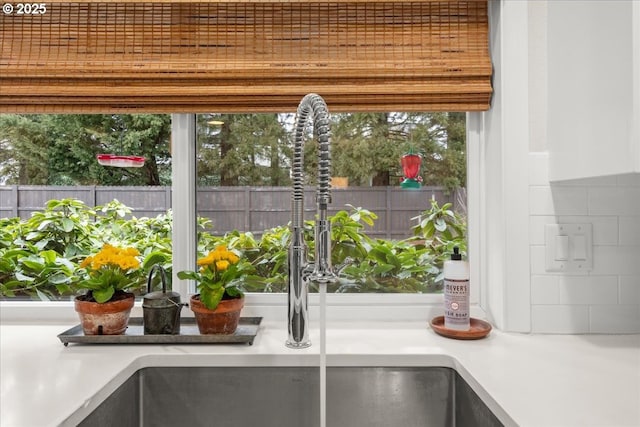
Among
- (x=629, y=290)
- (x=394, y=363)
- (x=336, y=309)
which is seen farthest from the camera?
(x=336, y=309)

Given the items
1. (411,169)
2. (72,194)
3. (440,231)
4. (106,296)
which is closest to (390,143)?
(411,169)

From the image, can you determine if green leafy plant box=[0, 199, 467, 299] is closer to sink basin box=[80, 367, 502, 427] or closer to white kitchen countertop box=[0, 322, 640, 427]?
white kitchen countertop box=[0, 322, 640, 427]

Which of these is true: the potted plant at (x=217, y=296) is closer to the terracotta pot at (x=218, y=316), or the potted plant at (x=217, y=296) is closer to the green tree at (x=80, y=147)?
the terracotta pot at (x=218, y=316)

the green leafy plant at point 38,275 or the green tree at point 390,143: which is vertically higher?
the green tree at point 390,143

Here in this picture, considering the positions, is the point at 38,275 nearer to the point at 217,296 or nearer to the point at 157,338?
the point at 157,338

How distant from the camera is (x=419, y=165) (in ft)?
4.46

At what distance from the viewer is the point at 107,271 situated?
1.12 metres

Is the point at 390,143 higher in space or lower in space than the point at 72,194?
higher

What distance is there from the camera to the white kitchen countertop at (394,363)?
2.50 ft

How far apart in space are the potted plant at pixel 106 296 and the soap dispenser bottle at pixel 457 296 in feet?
2.76

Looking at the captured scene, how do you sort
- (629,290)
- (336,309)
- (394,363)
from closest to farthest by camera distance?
(394,363) < (629,290) < (336,309)

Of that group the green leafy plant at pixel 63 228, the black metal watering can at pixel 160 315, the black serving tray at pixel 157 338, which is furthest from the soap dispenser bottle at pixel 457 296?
the green leafy plant at pixel 63 228

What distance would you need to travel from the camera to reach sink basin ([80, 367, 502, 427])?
1.05 m

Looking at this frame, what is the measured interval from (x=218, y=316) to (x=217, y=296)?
0.06 m
